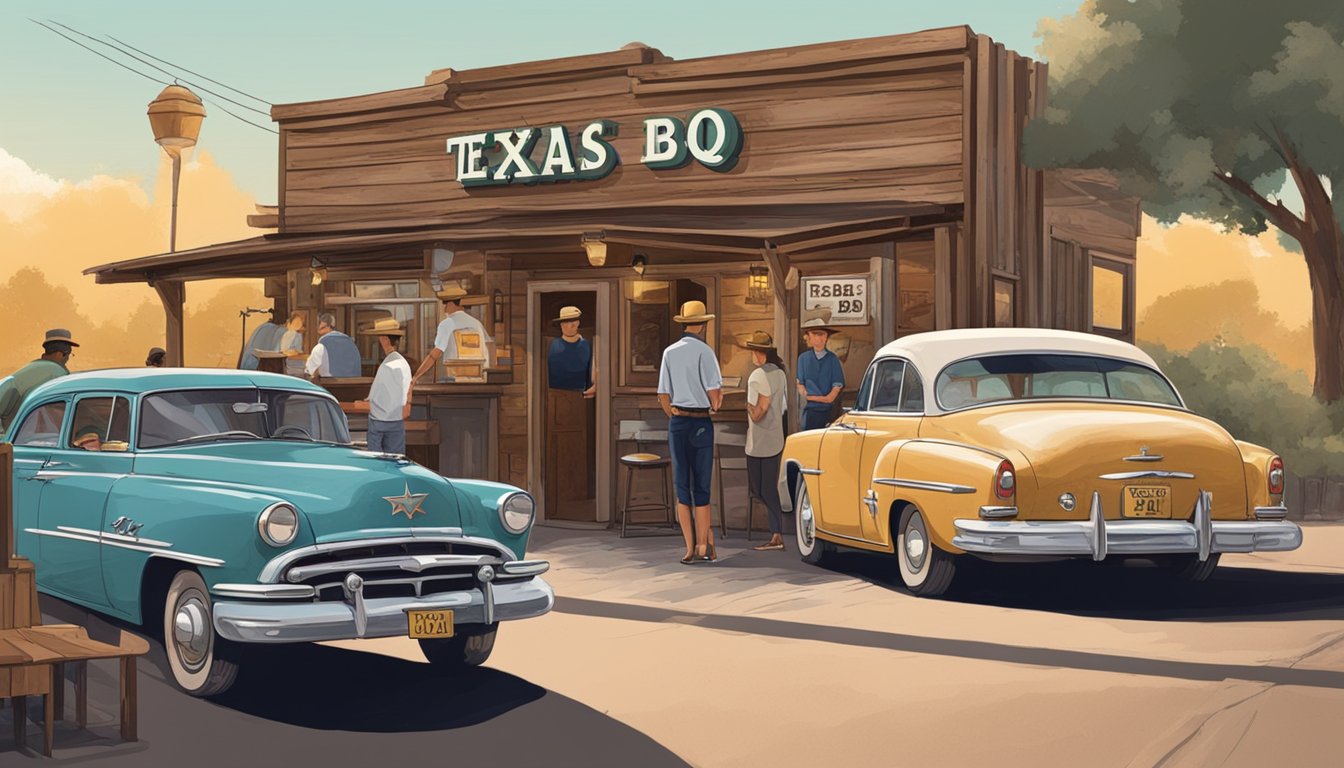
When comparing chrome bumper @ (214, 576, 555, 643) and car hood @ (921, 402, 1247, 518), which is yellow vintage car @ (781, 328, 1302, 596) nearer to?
car hood @ (921, 402, 1247, 518)

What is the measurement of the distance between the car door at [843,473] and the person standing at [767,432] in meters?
1.43

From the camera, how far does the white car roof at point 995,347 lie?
11484 mm

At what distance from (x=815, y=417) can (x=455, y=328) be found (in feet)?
13.8

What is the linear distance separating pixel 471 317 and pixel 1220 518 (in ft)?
27.8

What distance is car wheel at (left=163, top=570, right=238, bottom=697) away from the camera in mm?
7426

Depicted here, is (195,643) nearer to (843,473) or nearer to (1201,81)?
(843,473)

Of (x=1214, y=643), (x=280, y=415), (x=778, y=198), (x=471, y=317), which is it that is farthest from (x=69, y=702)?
(x=778, y=198)

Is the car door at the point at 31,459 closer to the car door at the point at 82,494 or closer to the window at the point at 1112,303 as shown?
the car door at the point at 82,494

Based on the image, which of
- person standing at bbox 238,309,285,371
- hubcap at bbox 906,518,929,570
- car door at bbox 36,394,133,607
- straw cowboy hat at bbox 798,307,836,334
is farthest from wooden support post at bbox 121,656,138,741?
person standing at bbox 238,309,285,371

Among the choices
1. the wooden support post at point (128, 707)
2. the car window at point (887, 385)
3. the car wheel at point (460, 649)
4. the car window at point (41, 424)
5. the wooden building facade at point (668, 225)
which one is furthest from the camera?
the wooden building facade at point (668, 225)

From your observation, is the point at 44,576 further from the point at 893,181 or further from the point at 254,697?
the point at 893,181

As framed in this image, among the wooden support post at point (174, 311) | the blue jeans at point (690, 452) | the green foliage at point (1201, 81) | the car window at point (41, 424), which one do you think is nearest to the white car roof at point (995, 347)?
the blue jeans at point (690, 452)

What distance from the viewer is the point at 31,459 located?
944 centimetres

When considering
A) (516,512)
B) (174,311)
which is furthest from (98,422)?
(174,311)
